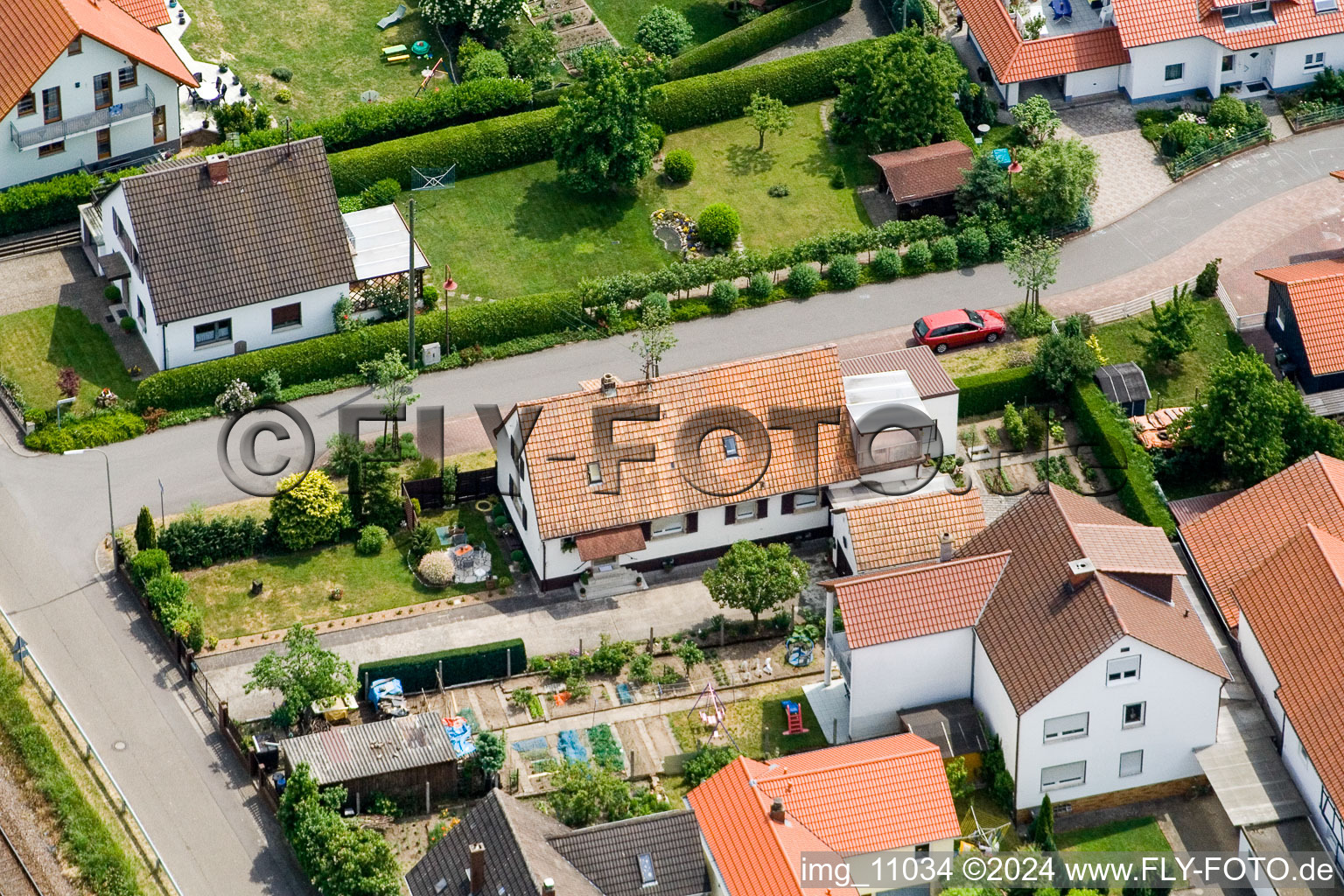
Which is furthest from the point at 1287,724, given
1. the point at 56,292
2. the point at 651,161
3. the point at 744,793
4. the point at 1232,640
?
the point at 56,292

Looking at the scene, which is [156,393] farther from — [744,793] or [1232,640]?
[1232,640]

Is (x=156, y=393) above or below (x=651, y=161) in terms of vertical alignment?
below

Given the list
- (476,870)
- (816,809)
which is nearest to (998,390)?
(816,809)

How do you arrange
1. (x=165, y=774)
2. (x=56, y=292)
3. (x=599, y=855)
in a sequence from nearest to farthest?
(x=599, y=855) < (x=165, y=774) < (x=56, y=292)

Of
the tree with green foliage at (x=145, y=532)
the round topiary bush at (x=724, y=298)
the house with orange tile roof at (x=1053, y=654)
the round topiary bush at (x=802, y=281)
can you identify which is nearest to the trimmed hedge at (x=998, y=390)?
the round topiary bush at (x=802, y=281)

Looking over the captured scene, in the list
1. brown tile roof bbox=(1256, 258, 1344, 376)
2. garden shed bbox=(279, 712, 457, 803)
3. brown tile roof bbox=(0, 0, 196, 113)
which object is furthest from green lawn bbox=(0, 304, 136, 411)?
brown tile roof bbox=(1256, 258, 1344, 376)

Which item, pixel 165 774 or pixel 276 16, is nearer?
pixel 165 774

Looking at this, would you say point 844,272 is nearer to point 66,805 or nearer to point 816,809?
point 816,809

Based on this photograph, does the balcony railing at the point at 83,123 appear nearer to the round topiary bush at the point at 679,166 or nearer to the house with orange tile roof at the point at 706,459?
the round topiary bush at the point at 679,166
